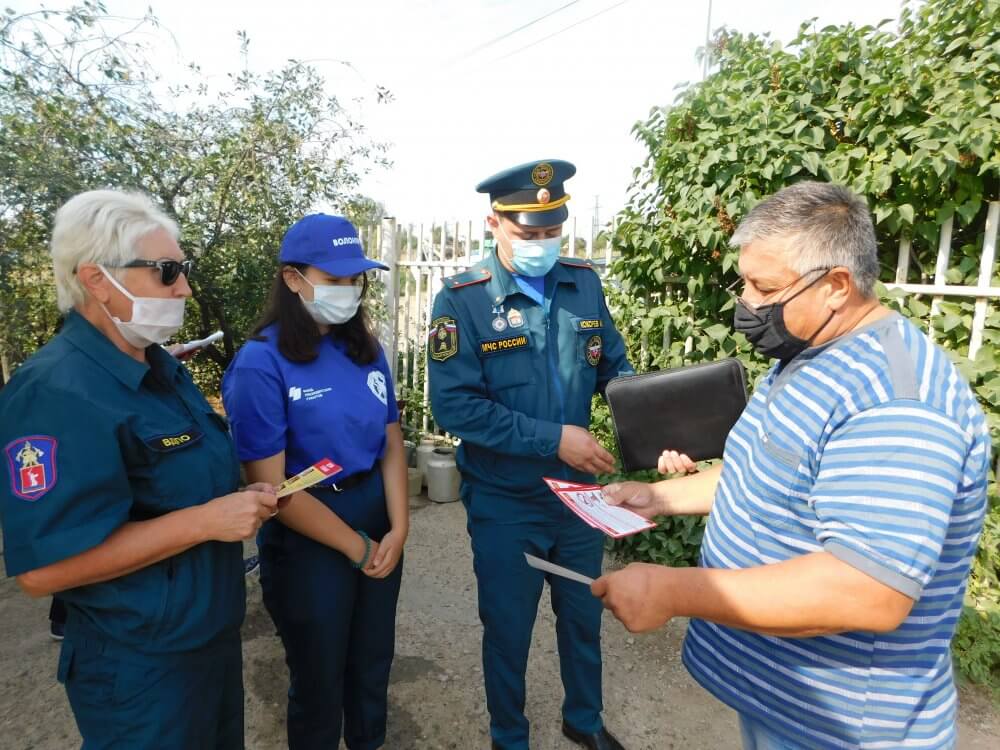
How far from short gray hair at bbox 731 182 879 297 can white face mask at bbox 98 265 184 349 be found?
4.87 ft

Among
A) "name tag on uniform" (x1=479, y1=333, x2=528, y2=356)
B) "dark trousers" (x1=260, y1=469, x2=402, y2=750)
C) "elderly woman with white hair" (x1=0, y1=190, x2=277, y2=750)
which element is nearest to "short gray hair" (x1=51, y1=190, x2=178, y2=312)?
"elderly woman with white hair" (x1=0, y1=190, x2=277, y2=750)

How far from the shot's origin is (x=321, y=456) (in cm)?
189

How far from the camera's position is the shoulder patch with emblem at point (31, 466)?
1.21 meters

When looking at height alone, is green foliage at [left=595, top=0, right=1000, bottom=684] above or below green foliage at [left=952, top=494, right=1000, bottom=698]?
above

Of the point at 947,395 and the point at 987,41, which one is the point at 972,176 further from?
the point at 947,395

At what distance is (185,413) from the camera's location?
1.51 m

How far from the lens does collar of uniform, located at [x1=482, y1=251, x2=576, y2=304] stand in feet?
7.61

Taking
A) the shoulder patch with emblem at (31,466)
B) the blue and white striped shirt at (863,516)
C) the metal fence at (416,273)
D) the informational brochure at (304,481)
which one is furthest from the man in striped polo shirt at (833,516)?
the metal fence at (416,273)

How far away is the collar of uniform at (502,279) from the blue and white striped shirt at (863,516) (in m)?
1.15

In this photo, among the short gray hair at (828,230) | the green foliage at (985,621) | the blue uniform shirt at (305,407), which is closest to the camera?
the short gray hair at (828,230)

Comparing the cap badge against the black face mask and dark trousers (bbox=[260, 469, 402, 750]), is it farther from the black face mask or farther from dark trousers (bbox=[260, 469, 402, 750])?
dark trousers (bbox=[260, 469, 402, 750])

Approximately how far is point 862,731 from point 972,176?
263 centimetres

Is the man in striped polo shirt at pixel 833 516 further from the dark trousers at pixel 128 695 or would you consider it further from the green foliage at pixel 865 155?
the green foliage at pixel 865 155

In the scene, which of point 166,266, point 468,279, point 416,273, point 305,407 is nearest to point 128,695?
point 305,407
